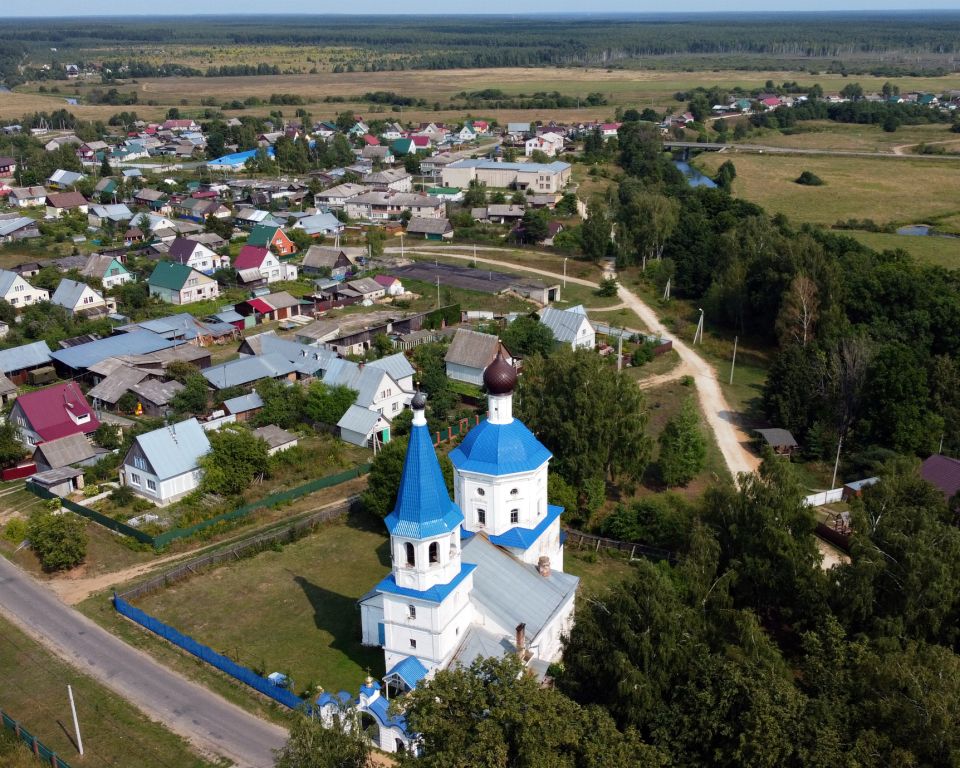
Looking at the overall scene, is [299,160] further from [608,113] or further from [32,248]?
[608,113]

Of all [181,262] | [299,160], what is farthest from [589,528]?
[299,160]

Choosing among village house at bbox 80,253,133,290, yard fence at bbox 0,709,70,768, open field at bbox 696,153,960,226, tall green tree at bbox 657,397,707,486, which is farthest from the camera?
open field at bbox 696,153,960,226

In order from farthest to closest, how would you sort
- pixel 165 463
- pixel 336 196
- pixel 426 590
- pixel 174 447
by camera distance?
pixel 336 196
pixel 174 447
pixel 165 463
pixel 426 590

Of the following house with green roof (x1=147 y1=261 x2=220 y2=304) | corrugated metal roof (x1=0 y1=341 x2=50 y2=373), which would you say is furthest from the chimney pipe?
house with green roof (x1=147 y1=261 x2=220 y2=304)

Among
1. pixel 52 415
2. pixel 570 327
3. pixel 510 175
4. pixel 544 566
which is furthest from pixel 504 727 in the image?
pixel 510 175

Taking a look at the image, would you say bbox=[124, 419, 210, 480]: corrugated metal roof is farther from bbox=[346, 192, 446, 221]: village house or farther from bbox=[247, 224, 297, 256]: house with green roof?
bbox=[346, 192, 446, 221]: village house

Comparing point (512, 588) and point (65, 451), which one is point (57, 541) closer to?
point (65, 451)
